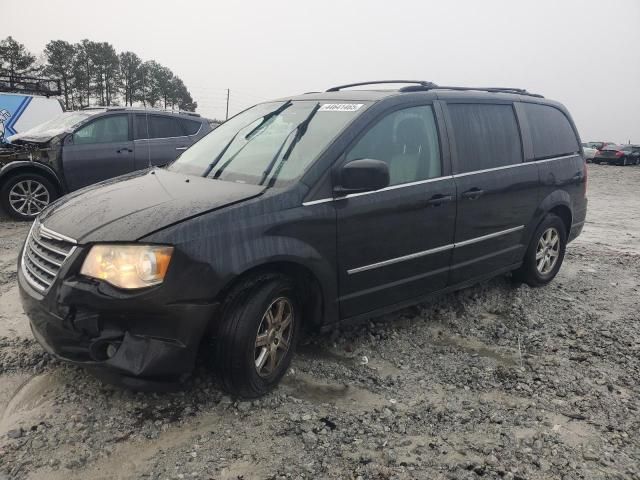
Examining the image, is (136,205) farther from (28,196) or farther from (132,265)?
(28,196)

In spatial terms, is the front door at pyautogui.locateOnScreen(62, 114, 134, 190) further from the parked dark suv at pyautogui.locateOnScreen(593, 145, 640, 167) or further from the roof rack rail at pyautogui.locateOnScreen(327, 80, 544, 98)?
the parked dark suv at pyautogui.locateOnScreen(593, 145, 640, 167)

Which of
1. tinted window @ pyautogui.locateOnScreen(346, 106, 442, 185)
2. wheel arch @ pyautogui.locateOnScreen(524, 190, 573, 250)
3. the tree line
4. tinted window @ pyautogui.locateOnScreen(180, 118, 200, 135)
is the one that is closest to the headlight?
tinted window @ pyautogui.locateOnScreen(346, 106, 442, 185)

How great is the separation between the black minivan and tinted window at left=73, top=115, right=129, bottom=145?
15.5 feet

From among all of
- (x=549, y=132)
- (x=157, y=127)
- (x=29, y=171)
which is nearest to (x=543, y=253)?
(x=549, y=132)

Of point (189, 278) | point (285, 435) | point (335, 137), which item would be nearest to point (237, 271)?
point (189, 278)

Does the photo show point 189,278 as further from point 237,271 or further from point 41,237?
point 41,237

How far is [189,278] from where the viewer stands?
2543 millimetres

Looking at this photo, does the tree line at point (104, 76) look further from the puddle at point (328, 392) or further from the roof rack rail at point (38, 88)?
the puddle at point (328, 392)

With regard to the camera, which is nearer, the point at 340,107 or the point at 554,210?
the point at 340,107

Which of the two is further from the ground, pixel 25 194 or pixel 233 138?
pixel 233 138

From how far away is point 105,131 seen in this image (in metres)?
8.12

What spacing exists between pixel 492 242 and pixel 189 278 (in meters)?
2.72

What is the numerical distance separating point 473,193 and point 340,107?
4.11 feet

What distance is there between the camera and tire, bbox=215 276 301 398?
106 inches
